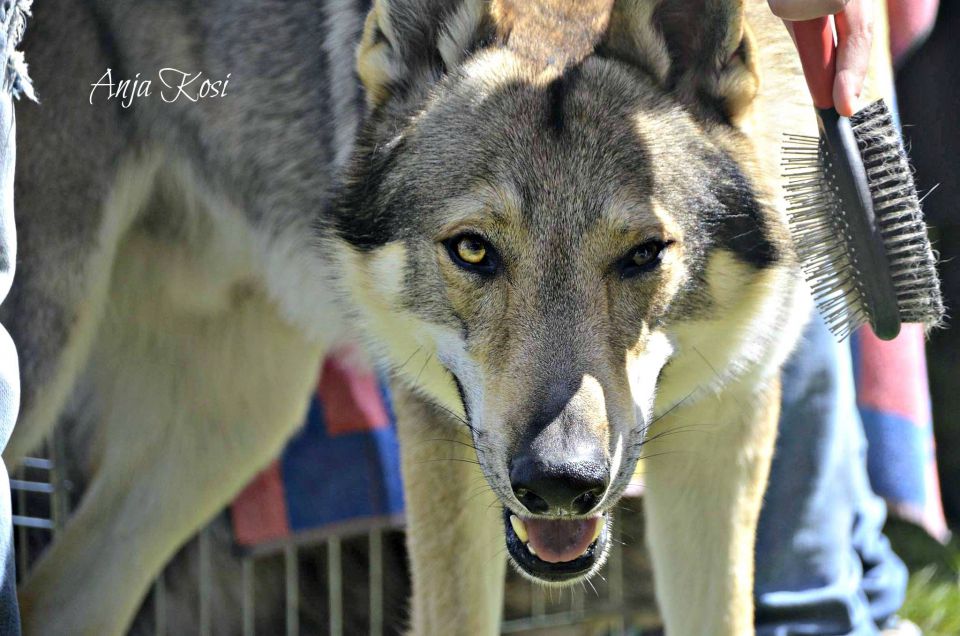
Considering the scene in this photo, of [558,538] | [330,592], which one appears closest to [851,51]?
[558,538]

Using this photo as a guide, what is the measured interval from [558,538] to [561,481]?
279 mm

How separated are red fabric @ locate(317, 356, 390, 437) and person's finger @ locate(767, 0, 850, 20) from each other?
2311 mm

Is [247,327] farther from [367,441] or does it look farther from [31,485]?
[31,485]

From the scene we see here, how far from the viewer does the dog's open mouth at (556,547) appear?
2.27 m

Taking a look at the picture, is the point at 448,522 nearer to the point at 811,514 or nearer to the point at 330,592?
the point at 811,514

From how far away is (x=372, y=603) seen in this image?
13.2 ft

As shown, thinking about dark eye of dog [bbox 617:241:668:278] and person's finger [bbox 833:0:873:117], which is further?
dark eye of dog [bbox 617:241:668:278]

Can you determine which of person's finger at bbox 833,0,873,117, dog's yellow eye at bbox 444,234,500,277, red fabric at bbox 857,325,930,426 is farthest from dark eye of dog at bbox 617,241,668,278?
red fabric at bbox 857,325,930,426

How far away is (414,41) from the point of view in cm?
261

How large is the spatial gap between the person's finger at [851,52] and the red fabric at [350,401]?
224 centimetres

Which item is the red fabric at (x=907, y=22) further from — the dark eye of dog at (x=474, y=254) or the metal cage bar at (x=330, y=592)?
the metal cage bar at (x=330, y=592)

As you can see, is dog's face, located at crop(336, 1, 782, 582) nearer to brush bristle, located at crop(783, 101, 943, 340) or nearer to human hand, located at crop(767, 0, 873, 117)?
brush bristle, located at crop(783, 101, 943, 340)

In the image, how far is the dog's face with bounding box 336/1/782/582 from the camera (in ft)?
7.16

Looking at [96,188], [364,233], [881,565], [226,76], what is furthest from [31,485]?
[881,565]
